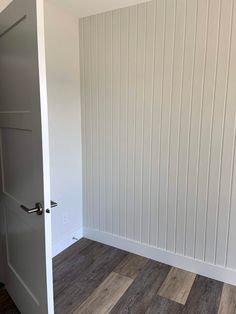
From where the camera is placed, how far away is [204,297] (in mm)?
2008

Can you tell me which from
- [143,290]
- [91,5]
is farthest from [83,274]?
[91,5]

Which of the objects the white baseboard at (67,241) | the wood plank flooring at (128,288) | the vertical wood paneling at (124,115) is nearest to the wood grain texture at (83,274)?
the wood plank flooring at (128,288)

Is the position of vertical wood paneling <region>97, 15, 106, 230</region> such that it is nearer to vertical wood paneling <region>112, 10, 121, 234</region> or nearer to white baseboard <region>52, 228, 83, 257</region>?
vertical wood paneling <region>112, 10, 121, 234</region>

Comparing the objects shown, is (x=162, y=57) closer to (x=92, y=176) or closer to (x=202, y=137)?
(x=202, y=137)

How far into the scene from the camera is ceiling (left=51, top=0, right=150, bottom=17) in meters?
2.18

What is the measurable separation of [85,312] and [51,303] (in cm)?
54

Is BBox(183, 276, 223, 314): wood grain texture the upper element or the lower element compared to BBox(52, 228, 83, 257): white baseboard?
lower

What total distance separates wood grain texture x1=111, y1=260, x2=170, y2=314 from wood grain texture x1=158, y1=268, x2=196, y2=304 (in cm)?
5

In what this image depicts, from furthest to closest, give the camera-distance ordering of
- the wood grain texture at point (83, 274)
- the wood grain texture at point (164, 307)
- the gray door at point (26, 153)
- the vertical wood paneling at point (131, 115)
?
the vertical wood paneling at point (131, 115), the wood grain texture at point (83, 274), the wood grain texture at point (164, 307), the gray door at point (26, 153)

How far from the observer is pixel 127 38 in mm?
2334

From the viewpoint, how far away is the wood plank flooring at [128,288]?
190 centimetres

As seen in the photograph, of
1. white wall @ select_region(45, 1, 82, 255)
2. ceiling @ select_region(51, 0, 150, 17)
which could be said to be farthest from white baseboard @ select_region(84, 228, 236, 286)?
ceiling @ select_region(51, 0, 150, 17)

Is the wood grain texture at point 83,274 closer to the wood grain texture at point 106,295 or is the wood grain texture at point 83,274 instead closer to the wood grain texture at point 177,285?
the wood grain texture at point 106,295

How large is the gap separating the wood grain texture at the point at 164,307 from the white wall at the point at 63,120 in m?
1.12
